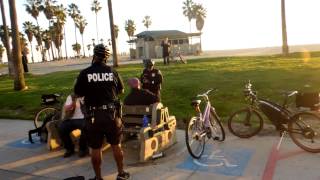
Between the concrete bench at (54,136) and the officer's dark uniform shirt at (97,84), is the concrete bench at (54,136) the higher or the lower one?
the lower one

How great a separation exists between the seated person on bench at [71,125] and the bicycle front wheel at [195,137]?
1.93 meters

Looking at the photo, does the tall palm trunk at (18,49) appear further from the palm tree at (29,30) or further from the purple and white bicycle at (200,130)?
the palm tree at (29,30)

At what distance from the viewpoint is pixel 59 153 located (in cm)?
834

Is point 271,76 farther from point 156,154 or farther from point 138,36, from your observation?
point 138,36

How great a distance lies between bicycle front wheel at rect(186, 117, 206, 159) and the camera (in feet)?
24.2

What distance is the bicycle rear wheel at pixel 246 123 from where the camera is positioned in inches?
337

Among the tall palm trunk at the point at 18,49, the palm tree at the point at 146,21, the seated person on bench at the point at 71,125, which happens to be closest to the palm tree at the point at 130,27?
the palm tree at the point at 146,21

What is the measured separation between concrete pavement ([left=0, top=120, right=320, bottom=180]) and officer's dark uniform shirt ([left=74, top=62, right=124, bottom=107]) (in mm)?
1382

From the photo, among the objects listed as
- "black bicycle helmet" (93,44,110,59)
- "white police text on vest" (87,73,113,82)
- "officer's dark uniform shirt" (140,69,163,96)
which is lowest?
"officer's dark uniform shirt" (140,69,163,96)

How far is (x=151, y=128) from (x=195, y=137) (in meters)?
0.79

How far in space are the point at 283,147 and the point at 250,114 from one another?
0.97 m

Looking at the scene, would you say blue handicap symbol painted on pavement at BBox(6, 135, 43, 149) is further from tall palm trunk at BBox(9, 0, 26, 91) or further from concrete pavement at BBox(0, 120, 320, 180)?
tall palm trunk at BBox(9, 0, 26, 91)

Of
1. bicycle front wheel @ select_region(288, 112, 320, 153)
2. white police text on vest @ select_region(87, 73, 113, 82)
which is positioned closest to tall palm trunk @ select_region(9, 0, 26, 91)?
→ white police text on vest @ select_region(87, 73, 113, 82)

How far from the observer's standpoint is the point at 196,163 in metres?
7.22
